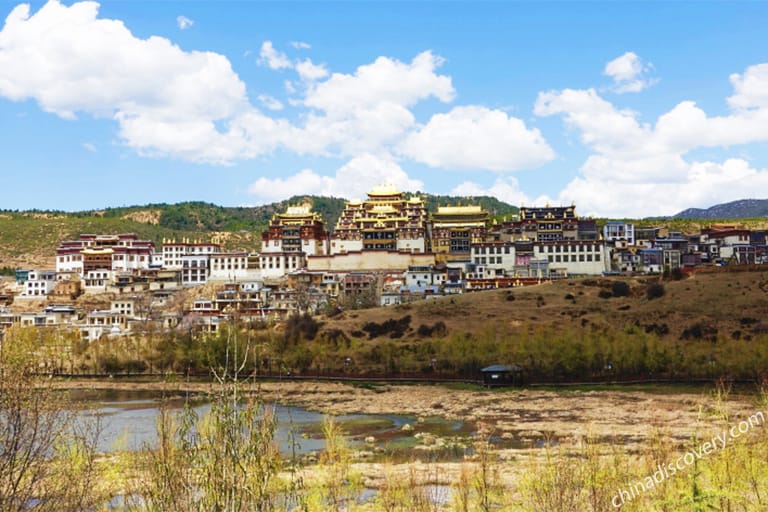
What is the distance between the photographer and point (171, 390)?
190ft

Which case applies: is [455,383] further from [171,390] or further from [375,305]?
[375,305]

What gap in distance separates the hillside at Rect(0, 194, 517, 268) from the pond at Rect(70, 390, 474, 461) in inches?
3185

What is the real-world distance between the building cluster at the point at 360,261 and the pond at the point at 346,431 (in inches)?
1230

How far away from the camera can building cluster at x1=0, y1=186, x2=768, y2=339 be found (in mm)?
84688

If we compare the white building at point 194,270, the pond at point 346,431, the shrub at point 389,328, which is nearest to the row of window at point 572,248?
the shrub at point 389,328

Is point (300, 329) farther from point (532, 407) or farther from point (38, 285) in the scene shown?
point (38, 285)

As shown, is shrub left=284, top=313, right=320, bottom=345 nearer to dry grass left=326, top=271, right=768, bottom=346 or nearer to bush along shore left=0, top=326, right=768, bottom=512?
dry grass left=326, top=271, right=768, bottom=346

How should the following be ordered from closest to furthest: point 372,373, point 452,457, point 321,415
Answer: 1. point 452,457
2. point 321,415
3. point 372,373

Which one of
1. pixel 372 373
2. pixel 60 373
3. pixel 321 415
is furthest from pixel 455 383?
pixel 60 373

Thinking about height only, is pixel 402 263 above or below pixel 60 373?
above

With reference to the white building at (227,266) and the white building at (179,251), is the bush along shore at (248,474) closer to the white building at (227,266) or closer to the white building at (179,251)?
the white building at (227,266)

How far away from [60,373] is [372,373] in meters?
24.0

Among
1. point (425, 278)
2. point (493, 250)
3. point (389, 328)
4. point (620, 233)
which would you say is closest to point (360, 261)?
point (425, 278)

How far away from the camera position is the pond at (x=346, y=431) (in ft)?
115
